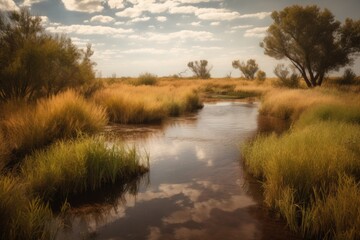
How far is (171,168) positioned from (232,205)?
2.09m

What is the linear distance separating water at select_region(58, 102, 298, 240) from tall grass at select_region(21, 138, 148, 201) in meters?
0.31

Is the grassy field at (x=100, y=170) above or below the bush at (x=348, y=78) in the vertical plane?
below

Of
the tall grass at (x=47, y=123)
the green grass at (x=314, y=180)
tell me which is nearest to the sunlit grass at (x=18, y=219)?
the tall grass at (x=47, y=123)

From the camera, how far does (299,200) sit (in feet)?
13.7

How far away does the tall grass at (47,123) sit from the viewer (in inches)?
254

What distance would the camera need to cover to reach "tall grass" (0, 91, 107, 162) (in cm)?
645

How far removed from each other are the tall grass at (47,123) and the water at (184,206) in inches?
75.6

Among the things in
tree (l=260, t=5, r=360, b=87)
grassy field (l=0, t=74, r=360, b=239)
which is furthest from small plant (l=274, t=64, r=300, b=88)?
grassy field (l=0, t=74, r=360, b=239)

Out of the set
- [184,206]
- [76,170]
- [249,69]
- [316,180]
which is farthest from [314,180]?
[249,69]

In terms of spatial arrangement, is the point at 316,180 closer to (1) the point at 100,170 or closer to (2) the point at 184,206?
(2) the point at 184,206

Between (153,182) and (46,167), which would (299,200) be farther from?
(46,167)

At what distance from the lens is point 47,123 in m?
7.07

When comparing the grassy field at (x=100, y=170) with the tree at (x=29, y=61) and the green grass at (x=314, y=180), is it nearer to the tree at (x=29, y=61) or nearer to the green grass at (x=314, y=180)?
the green grass at (x=314, y=180)

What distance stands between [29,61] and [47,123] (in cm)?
444
